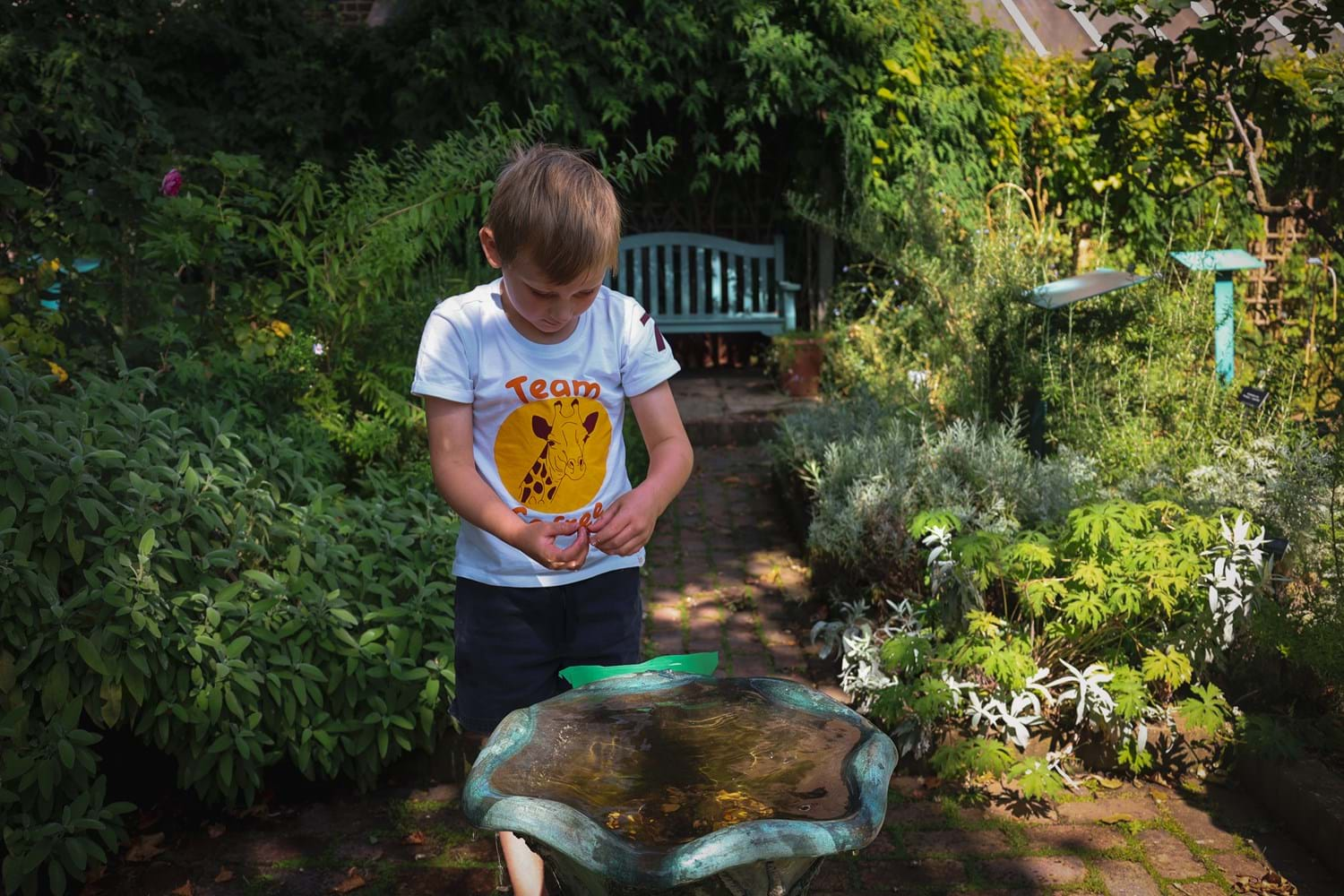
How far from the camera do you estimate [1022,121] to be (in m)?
9.42

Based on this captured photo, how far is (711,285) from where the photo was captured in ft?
35.1

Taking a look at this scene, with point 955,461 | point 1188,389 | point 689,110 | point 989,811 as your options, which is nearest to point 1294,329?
point 1188,389

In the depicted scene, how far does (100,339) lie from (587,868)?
12.2 ft

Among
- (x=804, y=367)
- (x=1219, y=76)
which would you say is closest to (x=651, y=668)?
(x=1219, y=76)

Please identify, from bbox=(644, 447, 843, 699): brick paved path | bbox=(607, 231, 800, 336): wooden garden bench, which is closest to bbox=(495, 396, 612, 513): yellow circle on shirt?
bbox=(644, 447, 843, 699): brick paved path

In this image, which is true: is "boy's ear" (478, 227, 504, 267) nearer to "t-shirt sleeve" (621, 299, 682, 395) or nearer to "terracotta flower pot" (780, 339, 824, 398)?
"t-shirt sleeve" (621, 299, 682, 395)

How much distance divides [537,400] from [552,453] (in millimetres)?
108

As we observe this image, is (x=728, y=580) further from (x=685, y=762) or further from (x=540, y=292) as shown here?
(x=685, y=762)

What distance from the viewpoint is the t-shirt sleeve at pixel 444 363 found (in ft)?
7.55

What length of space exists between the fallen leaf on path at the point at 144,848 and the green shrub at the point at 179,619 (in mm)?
137

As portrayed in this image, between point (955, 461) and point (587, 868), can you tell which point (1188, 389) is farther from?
point (587, 868)

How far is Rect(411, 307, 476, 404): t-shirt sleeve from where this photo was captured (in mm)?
2301

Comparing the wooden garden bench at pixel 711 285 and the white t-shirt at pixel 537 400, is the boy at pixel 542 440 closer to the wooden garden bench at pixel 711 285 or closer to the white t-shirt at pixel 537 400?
the white t-shirt at pixel 537 400

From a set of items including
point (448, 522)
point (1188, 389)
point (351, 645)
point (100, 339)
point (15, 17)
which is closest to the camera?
point (351, 645)
